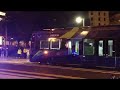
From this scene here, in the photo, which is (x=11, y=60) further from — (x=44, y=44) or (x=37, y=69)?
(x=44, y=44)

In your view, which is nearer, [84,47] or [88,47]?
[84,47]

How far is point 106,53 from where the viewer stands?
8.76m

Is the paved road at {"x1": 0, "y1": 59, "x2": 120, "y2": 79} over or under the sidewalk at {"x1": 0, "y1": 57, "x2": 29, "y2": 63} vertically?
under

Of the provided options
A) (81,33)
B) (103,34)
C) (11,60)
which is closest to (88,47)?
(81,33)

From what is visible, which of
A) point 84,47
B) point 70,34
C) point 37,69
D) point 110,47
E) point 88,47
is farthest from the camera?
point 70,34

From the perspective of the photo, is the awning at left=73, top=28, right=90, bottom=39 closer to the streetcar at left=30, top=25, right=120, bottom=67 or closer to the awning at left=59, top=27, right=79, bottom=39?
the streetcar at left=30, top=25, right=120, bottom=67

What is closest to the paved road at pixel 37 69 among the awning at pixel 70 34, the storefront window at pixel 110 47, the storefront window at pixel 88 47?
the storefront window at pixel 88 47

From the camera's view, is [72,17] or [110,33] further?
[110,33]

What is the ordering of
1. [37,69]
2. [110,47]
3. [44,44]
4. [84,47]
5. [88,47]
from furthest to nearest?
[44,44] → [88,47] → [110,47] → [84,47] → [37,69]

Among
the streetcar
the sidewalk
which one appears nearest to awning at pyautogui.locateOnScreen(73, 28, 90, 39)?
the streetcar
